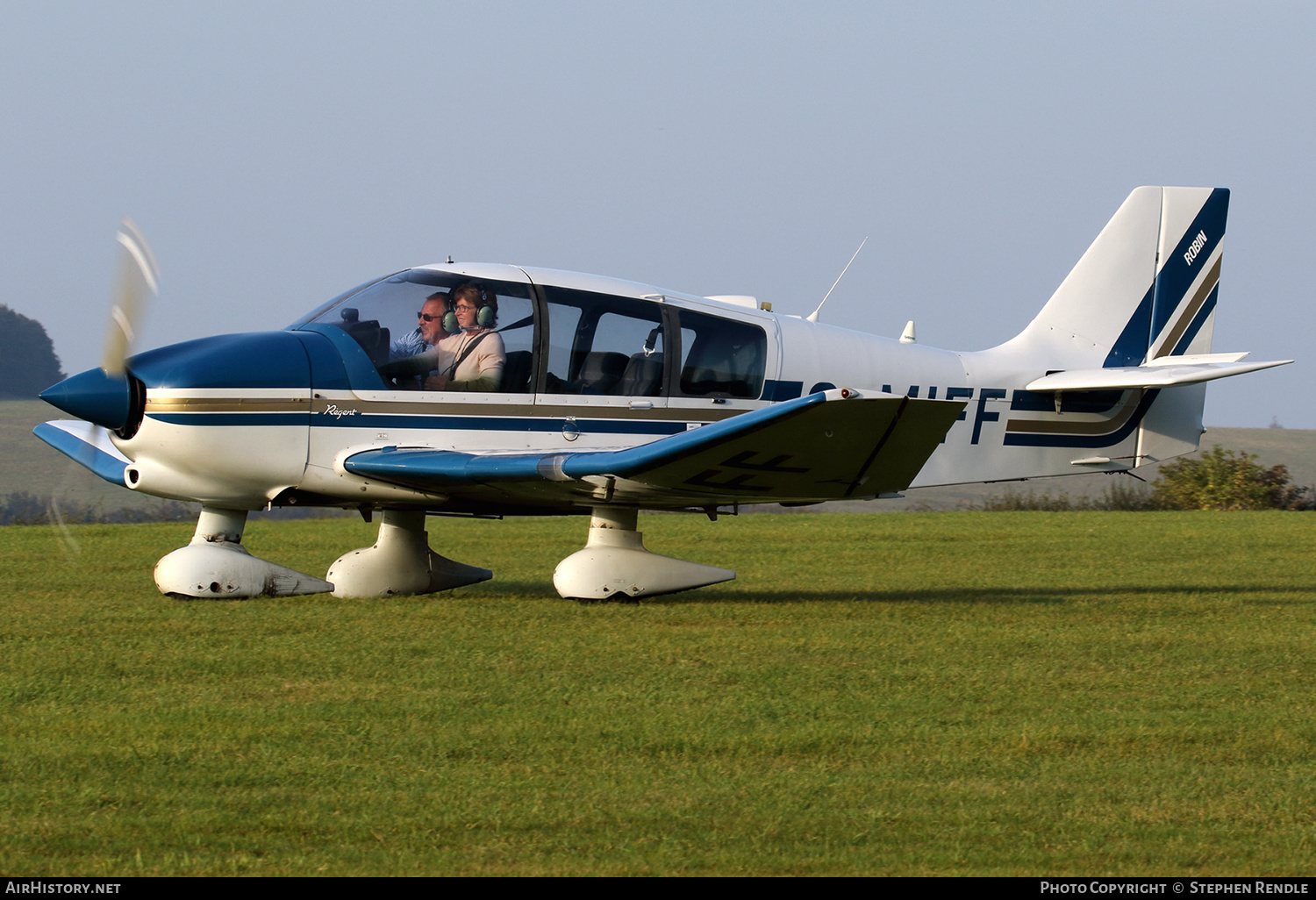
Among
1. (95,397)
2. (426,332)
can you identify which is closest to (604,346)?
(426,332)

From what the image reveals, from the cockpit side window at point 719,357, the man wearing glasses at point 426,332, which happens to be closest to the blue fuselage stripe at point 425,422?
the cockpit side window at point 719,357

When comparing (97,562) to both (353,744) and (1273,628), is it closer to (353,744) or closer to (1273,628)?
(353,744)

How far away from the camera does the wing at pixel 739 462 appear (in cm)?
719

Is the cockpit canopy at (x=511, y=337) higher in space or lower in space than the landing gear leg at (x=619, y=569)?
higher

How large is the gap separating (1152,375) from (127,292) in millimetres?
7246

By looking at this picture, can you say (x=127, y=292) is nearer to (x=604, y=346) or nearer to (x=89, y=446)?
(x=89, y=446)

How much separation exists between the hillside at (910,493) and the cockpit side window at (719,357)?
1163 centimetres

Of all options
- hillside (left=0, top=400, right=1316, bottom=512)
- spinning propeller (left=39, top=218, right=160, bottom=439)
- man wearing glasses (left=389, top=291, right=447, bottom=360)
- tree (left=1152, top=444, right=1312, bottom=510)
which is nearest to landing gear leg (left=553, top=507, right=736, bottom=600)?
man wearing glasses (left=389, top=291, right=447, bottom=360)

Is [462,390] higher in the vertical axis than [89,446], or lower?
higher

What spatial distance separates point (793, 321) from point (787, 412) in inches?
112

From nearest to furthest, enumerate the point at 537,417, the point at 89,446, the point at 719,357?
the point at 537,417 → the point at 719,357 → the point at 89,446

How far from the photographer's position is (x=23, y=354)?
42875mm

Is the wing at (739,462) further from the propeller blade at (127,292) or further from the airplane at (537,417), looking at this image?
the propeller blade at (127,292)

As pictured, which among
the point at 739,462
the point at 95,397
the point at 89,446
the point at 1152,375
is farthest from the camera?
the point at 1152,375
